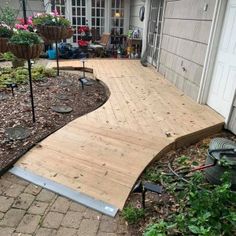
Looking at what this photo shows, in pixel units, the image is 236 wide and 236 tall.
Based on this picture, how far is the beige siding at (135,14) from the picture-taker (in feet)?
29.1

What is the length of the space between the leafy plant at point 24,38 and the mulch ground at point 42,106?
1.09 metres

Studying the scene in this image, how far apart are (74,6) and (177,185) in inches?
355

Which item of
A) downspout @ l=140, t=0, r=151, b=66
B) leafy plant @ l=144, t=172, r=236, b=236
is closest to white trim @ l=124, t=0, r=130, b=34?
downspout @ l=140, t=0, r=151, b=66

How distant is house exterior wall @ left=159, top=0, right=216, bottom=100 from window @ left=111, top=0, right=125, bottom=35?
14.6 feet

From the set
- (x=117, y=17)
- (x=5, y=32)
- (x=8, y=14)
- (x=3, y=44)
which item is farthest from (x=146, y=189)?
(x=117, y=17)

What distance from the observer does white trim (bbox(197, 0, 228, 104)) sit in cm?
375

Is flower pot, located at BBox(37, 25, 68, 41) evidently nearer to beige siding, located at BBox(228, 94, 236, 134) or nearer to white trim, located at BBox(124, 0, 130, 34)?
beige siding, located at BBox(228, 94, 236, 134)

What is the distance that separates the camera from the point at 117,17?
33.1 ft

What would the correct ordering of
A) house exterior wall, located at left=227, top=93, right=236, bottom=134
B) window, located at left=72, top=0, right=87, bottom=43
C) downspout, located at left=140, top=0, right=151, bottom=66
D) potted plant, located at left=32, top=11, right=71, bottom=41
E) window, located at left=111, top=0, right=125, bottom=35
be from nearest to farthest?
1. house exterior wall, located at left=227, top=93, right=236, bottom=134
2. potted plant, located at left=32, top=11, right=71, bottom=41
3. downspout, located at left=140, top=0, right=151, bottom=66
4. window, located at left=72, top=0, right=87, bottom=43
5. window, located at left=111, top=0, right=125, bottom=35

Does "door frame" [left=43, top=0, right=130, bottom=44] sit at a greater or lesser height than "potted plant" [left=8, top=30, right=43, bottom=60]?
greater

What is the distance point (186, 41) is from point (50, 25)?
2773 millimetres

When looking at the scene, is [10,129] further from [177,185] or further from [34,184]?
[177,185]

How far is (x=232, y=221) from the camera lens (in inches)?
68.5

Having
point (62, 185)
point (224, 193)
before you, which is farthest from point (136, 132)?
point (224, 193)
